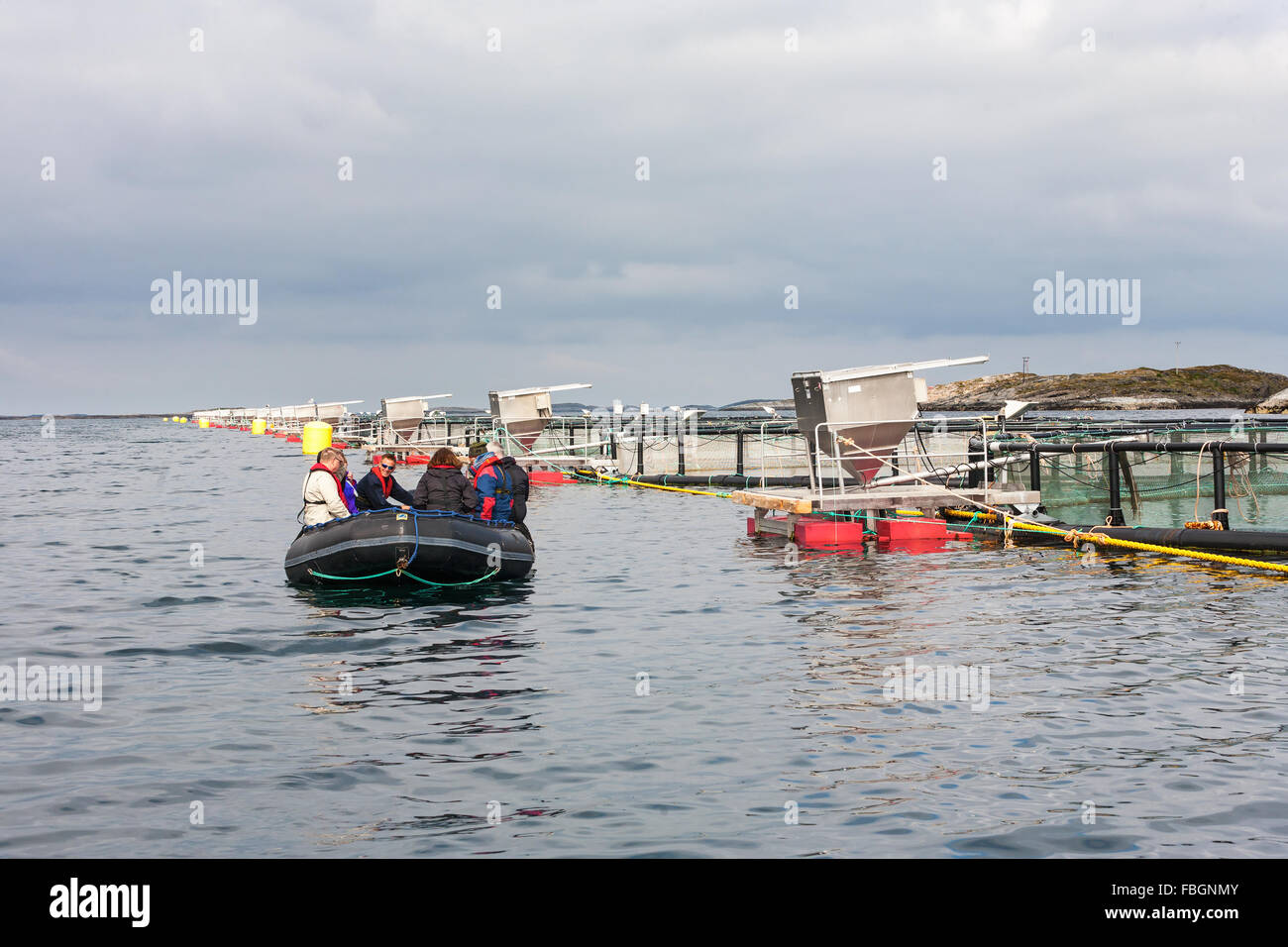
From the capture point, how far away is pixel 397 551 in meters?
19.0

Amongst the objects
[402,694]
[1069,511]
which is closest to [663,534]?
[1069,511]

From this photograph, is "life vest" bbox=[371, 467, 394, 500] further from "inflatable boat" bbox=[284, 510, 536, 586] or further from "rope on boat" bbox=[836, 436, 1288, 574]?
"rope on boat" bbox=[836, 436, 1288, 574]

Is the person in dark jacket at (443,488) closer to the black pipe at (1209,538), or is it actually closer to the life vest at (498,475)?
the life vest at (498,475)

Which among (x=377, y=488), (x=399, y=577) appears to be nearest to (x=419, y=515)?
(x=399, y=577)

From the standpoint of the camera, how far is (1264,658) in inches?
521

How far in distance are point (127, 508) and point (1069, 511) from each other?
100 ft

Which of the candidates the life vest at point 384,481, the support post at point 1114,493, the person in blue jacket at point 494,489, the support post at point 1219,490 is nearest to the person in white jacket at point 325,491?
the life vest at point 384,481

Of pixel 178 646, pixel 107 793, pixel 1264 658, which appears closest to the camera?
pixel 107 793

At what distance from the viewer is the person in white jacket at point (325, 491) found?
19.6 meters

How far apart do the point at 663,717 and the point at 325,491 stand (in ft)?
34.2

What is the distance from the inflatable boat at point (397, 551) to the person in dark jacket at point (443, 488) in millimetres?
561
